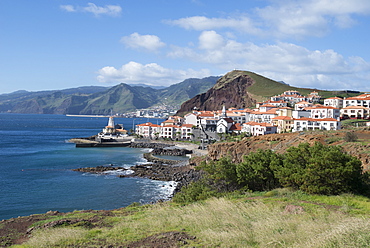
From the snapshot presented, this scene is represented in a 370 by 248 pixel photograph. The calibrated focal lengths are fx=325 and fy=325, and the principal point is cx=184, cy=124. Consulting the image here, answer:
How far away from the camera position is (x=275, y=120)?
68.6 m

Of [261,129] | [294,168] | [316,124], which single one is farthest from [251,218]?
[261,129]

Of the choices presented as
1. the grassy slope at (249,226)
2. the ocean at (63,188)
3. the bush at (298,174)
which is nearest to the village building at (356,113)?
the ocean at (63,188)

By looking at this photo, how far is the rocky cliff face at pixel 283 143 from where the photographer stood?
30.9 metres

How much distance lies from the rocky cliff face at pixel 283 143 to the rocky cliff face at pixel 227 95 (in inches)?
3836

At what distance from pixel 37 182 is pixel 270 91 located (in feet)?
369

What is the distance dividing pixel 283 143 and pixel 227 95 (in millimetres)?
115009

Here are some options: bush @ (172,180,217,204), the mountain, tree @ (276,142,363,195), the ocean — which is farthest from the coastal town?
bush @ (172,180,217,204)

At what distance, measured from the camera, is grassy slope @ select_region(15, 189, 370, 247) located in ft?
31.8

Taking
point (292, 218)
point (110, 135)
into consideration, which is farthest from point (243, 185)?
point (110, 135)

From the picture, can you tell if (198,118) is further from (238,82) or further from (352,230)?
(352,230)

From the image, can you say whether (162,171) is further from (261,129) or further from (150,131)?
(150,131)

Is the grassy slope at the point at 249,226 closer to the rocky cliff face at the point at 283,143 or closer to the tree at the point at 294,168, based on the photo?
the tree at the point at 294,168

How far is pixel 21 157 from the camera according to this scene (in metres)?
57.0

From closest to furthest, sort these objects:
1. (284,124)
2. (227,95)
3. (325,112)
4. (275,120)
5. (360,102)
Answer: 1. (325,112)
2. (284,124)
3. (275,120)
4. (360,102)
5. (227,95)
